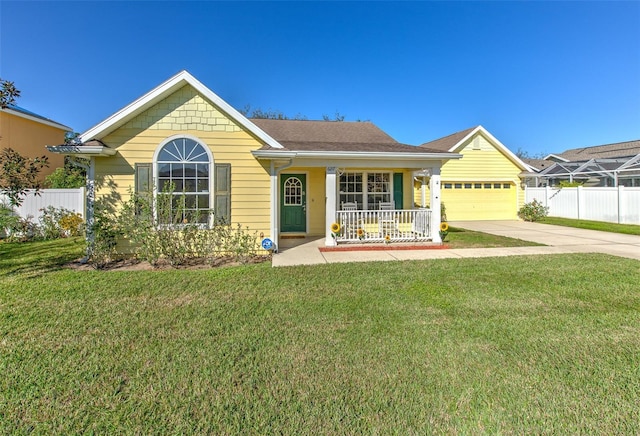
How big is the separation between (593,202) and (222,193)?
1802 cm

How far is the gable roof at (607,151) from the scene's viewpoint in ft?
71.9

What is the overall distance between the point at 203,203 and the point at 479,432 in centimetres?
732

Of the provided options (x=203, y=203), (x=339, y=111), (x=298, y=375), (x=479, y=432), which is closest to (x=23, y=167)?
(x=203, y=203)

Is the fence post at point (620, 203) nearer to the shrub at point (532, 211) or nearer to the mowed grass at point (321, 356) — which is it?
the shrub at point (532, 211)

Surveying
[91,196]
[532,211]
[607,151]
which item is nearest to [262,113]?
Answer: [532,211]

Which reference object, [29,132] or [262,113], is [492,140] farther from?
[262,113]

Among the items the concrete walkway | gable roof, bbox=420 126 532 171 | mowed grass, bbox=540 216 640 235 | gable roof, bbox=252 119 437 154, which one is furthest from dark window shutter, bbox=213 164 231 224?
mowed grass, bbox=540 216 640 235

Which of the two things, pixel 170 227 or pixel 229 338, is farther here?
pixel 170 227

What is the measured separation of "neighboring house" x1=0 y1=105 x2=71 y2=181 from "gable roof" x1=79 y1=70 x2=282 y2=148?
979 centimetres

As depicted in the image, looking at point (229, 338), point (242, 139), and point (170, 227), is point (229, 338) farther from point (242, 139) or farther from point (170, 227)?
point (242, 139)

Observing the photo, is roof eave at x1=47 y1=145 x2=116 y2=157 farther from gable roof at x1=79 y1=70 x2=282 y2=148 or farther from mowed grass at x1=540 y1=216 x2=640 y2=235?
mowed grass at x1=540 y1=216 x2=640 y2=235

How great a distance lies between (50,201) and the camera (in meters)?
11.6

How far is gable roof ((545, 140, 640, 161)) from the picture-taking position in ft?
71.9

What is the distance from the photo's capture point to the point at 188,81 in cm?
768
